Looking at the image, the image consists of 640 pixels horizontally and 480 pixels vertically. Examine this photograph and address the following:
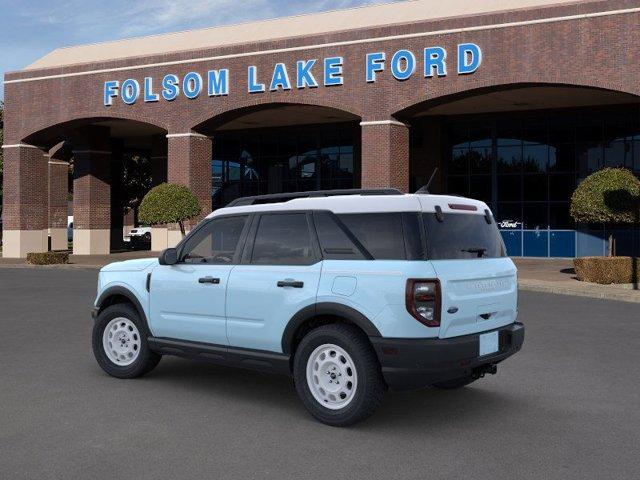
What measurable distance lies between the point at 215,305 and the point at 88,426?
161 centimetres

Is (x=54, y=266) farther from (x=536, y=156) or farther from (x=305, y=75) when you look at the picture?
(x=536, y=156)

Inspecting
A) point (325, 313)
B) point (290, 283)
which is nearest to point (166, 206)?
point (290, 283)

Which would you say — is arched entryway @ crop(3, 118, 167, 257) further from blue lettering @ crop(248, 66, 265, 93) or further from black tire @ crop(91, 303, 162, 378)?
black tire @ crop(91, 303, 162, 378)

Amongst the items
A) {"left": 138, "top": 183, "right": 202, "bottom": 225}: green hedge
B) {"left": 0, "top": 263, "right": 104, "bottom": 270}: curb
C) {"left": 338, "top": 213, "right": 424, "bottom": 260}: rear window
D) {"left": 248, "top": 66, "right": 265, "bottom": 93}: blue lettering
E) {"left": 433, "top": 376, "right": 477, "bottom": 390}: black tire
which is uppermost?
{"left": 248, "top": 66, "right": 265, "bottom": 93}: blue lettering

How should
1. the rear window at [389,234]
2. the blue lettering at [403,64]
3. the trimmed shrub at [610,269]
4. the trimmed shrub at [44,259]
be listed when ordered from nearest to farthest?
1. the rear window at [389,234]
2. the trimmed shrub at [610,269]
3. the blue lettering at [403,64]
4. the trimmed shrub at [44,259]

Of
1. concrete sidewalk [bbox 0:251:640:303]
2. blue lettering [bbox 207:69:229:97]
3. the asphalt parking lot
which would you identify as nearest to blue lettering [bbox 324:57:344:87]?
blue lettering [bbox 207:69:229:97]

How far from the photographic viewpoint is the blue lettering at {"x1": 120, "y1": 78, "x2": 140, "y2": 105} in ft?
107

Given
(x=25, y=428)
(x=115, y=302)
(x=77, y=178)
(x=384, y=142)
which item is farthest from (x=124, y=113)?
(x=25, y=428)

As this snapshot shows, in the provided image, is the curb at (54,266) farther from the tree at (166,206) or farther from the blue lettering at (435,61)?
the blue lettering at (435,61)

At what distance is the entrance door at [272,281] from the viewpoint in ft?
21.1

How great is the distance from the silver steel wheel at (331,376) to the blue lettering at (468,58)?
68.7 feet

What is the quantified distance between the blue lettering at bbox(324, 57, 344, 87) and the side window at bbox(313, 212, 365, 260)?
22.0 meters

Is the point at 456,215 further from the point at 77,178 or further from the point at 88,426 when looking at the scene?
the point at 77,178

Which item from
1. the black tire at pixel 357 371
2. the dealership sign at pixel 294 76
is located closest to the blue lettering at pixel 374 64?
the dealership sign at pixel 294 76
